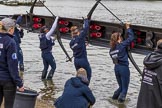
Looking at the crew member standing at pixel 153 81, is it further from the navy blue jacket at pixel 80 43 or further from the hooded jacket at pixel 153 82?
the navy blue jacket at pixel 80 43

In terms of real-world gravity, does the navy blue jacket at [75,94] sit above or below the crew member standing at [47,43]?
above

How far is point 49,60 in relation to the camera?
1525cm

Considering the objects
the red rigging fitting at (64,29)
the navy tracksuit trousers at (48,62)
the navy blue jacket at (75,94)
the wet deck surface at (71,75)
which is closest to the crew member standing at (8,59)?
the navy blue jacket at (75,94)

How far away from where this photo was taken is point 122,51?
11.9 m

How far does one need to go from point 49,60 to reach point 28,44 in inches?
534

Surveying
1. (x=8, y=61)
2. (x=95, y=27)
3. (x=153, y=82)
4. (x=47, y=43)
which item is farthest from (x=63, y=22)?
(x=153, y=82)

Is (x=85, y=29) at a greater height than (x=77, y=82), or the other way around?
(x=77, y=82)

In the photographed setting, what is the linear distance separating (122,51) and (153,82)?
14.9 ft

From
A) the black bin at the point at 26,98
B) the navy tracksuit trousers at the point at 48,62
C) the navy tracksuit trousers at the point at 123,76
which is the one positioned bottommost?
the navy tracksuit trousers at the point at 48,62

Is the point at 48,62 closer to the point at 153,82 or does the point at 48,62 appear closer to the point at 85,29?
the point at 85,29

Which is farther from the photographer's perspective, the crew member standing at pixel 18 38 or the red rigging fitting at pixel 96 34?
the crew member standing at pixel 18 38

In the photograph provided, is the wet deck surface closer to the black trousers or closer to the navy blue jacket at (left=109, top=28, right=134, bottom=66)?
the navy blue jacket at (left=109, top=28, right=134, bottom=66)

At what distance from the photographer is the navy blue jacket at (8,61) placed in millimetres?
8023

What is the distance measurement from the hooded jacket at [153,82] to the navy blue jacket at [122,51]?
14.0 feet
